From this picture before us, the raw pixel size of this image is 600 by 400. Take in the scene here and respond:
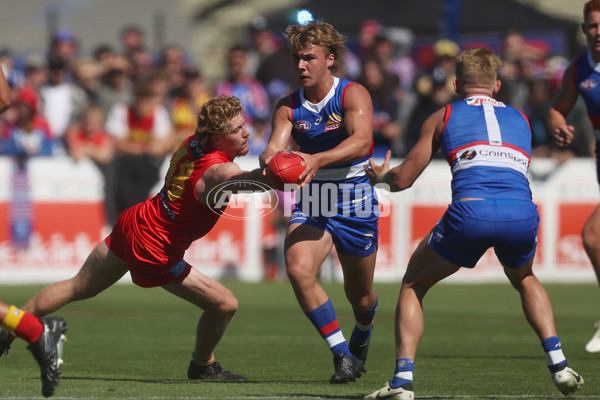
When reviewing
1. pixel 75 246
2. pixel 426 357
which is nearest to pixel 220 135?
pixel 426 357

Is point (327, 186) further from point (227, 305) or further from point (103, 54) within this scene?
point (103, 54)

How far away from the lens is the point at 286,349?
34.4 ft

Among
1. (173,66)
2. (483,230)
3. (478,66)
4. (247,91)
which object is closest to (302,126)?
(478,66)

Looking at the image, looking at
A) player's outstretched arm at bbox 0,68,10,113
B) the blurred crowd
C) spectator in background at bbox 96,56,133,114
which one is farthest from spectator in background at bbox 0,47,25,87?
player's outstretched arm at bbox 0,68,10,113

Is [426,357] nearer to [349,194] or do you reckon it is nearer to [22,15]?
[349,194]

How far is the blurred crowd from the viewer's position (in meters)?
17.4

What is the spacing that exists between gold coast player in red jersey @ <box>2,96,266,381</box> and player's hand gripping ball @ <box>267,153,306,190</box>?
116mm

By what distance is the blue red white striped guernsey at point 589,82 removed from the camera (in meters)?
9.92

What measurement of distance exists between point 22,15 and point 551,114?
2807cm

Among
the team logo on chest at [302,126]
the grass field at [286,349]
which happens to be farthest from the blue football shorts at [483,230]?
the team logo on chest at [302,126]

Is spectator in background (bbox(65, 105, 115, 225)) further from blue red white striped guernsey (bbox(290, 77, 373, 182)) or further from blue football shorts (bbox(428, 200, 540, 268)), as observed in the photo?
blue football shorts (bbox(428, 200, 540, 268))

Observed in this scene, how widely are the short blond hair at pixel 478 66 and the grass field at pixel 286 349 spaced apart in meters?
1.97

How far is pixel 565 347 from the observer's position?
10.5 meters

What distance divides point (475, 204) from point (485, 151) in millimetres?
337
